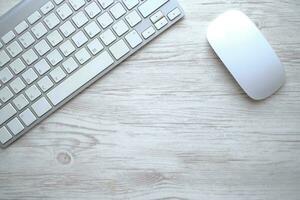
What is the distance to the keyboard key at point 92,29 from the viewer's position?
2.09 ft

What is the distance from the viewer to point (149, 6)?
0.64 meters

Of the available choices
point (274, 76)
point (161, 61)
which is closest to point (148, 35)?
point (161, 61)

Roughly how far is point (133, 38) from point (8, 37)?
188 mm

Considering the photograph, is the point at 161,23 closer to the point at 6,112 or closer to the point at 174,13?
the point at 174,13

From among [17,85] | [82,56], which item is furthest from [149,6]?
[17,85]

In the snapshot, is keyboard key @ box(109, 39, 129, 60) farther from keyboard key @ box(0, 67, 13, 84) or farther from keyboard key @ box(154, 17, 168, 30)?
keyboard key @ box(0, 67, 13, 84)

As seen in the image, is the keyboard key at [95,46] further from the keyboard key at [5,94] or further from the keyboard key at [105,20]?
the keyboard key at [5,94]

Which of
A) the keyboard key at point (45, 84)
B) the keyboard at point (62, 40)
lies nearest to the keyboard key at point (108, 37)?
the keyboard at point (62, 40)

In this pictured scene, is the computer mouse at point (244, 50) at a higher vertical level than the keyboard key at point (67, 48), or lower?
lower

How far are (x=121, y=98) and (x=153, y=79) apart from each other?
0.06 metres

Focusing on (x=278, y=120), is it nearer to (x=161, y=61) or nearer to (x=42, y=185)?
(x=161, y=61)

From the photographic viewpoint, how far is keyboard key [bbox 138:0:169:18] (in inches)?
25.0

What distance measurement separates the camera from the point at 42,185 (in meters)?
0.67

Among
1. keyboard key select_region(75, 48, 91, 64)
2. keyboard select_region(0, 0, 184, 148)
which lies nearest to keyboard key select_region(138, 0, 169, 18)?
keyboard select_region(0, 0, 184, 148)
